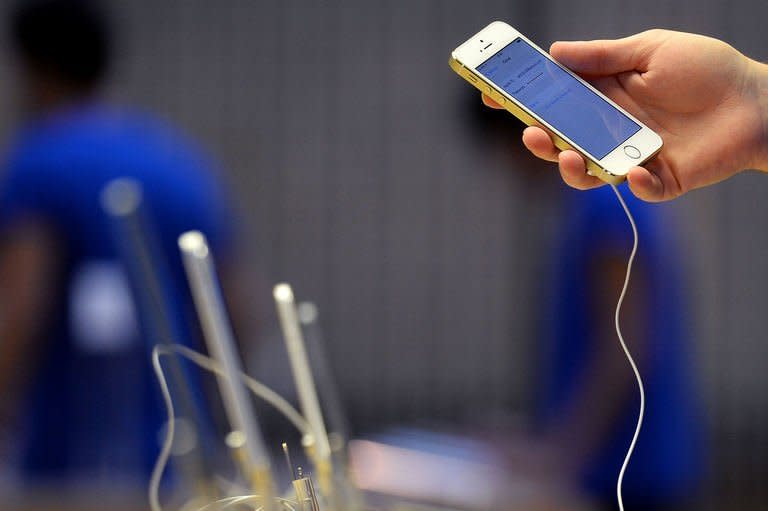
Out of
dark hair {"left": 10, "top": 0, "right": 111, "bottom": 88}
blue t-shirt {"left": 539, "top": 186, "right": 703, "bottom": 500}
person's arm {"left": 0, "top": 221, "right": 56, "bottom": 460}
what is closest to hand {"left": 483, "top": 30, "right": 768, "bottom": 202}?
blue t-shirt {"left": 539, "top": 186, "right": 703, "bottom": 500}

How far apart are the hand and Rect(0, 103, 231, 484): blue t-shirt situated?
0.69 metres

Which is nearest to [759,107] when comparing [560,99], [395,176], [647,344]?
[560,99]

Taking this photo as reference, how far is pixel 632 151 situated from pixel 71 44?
110 centimetres

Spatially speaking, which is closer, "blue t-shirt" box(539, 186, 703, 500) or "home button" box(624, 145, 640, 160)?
"home button" box(624, 145, 640, 160)

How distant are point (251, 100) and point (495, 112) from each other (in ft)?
3.42

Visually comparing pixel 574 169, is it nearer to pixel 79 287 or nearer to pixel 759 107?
pixel 759 107

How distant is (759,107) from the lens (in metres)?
0.90

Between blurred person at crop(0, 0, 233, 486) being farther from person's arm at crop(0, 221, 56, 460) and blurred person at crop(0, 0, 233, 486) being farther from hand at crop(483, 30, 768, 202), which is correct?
hand at crop(483, 30, 768, 202)

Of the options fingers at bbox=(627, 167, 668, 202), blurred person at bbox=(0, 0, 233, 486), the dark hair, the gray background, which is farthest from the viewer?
the gray background

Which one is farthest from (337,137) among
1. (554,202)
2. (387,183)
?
(554,202)

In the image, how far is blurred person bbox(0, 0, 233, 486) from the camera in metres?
1.44

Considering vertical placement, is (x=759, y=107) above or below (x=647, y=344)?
above

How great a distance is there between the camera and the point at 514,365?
2881 millimetres

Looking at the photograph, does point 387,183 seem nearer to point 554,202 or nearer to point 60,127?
point 554,202
